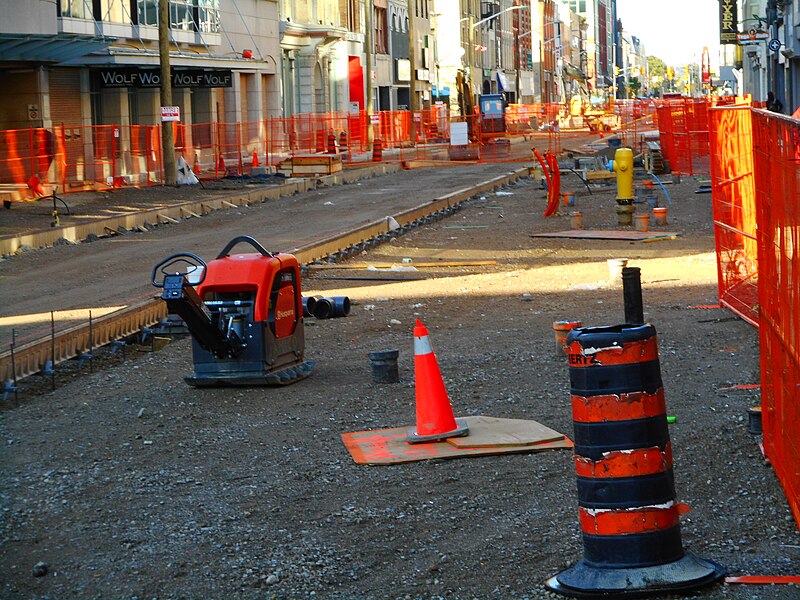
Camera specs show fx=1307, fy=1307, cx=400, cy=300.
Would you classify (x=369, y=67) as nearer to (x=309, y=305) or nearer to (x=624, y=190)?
(x=624, y=190)

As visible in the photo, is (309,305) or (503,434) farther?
(309,305)

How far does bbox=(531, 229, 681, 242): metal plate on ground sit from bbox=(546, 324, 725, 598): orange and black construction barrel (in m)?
16.2

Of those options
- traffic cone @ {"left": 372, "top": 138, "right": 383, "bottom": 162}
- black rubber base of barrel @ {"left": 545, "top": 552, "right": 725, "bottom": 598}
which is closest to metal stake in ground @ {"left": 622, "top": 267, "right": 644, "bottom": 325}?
black rubber base of barrel @ {"left": 545, "top": 552, "right": 725, "bottom": 598}

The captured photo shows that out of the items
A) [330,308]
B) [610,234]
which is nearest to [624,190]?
[610,234]

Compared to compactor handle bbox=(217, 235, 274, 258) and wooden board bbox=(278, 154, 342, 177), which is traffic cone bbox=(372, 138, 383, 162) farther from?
compactor handle bbox=(217, 235, 274, 258)

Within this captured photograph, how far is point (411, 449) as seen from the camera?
814 centimetres

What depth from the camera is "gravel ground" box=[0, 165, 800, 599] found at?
19.8 feet

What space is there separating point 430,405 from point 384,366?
86.3 inches

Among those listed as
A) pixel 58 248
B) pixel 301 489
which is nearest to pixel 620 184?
pixel 58 248

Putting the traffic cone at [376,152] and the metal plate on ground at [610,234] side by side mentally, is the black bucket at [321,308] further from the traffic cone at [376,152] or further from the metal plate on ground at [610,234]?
the traffic cone at [376,152]

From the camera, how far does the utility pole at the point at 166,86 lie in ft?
112

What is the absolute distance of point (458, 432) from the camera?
8.29 m

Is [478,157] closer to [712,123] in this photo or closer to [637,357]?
[712,123]

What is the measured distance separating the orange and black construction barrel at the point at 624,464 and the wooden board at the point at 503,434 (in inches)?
101
